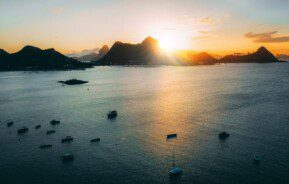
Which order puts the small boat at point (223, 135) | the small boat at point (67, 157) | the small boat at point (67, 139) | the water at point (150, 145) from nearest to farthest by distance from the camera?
the water at point (150, 145) → the small boat at point (67, 157) → the small boat at point (223, 135) → the small boat at point (67, 139)

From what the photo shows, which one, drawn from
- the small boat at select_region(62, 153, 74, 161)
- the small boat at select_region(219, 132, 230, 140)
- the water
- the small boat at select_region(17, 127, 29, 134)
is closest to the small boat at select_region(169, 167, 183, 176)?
the water

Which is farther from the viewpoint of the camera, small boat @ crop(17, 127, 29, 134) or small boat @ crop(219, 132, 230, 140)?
small boat @ crop(17, 127, 29, 134)

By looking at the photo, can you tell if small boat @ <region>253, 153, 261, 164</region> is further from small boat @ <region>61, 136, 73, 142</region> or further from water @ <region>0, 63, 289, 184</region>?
small boat @ <region>61, 136, 73, 142</region>

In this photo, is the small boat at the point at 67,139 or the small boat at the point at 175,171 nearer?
the small boat at the point at 175,171

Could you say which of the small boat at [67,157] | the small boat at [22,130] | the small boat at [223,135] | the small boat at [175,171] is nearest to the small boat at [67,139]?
the small boat at [67,157]

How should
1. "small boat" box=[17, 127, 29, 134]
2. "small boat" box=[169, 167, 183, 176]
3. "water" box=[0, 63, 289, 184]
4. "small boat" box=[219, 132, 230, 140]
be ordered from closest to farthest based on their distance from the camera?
1. "small boat" box=[169, 167, 183, 176]
2. "water" box=[0, 63, 289, 184]
3. "small boat" box=[219, 132, 230, 140]
4. "small boat" box=[17, 127, 29, 134]

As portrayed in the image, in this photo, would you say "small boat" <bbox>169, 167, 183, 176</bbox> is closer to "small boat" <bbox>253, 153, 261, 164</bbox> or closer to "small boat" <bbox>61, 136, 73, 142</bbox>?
"small boat" <bbox>253, 153, 261, 164</bbox>

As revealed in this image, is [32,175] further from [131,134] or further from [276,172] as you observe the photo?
[276,172]

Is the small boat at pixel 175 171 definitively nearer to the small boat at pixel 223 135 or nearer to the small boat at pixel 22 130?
the small boat at pixel 223 135

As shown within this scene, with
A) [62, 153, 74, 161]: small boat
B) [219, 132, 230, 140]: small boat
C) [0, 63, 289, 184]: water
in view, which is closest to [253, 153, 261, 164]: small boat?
[0, 63, 289, 184]: water

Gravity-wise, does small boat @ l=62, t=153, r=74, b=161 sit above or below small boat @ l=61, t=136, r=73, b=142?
below

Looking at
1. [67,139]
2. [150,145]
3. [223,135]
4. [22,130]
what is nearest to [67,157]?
[67,139]

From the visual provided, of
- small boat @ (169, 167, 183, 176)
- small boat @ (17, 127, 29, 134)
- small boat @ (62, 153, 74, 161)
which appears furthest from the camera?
small boat @ (17, 127, 29, 134)
